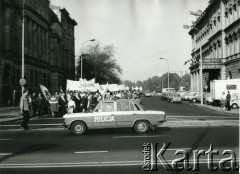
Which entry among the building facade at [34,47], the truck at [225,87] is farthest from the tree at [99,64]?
the truck at [225,87]

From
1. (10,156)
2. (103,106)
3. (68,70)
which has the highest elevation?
(68,70)

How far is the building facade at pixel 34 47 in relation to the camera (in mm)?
49469

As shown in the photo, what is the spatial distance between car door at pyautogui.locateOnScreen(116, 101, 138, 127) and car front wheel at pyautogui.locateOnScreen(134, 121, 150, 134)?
0.97 feet

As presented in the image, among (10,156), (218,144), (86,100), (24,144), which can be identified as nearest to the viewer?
(10,156)

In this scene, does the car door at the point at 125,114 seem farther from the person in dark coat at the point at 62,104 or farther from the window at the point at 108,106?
the person in dark coat at the point at 62,104

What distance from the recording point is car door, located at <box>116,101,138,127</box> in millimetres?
16453

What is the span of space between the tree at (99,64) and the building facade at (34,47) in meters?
5.49

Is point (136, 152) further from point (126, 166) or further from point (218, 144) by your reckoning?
point (218, 144)

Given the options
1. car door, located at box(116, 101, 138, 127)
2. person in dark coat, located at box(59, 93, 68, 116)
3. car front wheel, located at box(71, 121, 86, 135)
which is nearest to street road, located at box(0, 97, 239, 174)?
car front wheel, located at box(71, 121, 86, 135)

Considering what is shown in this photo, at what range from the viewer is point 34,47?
212 feet

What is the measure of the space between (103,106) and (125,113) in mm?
949

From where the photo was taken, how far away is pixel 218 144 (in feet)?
41.6

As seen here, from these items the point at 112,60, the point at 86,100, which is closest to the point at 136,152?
the point at 86,100

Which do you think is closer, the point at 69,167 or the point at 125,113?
the point at 69,167
